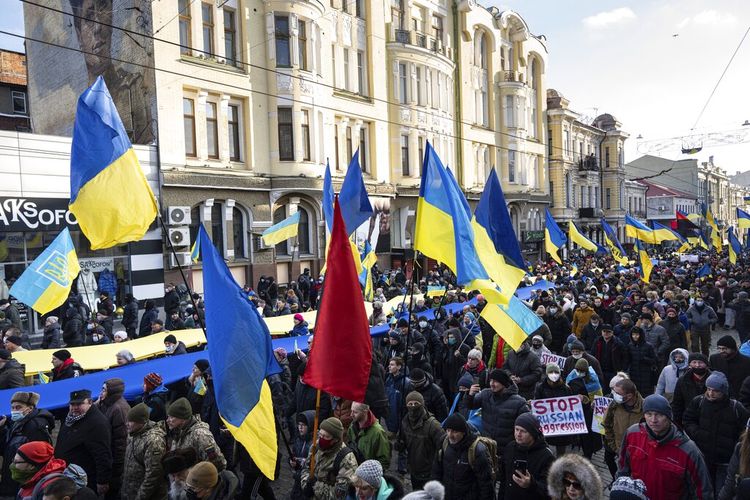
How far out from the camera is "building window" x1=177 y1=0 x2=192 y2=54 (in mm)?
19812

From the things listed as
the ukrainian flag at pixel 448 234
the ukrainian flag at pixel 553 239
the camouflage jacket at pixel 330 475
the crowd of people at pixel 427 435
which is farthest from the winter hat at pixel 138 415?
the ukrainian flag at pixel 553 239

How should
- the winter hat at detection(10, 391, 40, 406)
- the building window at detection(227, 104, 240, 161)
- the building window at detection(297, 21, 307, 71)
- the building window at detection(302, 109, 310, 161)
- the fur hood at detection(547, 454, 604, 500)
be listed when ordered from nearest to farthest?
the fur hood at detection(547, 454, 604, 500) < the winter hat at detection(10, 391, 40, 406) < the building window at detection(227, 104, 240, 161) < the building window at detection(297, 21, 307, 71) < the building window at detection(302, 109, 310, 161)

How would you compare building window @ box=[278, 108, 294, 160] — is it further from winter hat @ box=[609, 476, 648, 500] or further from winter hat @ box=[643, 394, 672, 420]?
winter hat @ box=[609, 476, 648, 500]

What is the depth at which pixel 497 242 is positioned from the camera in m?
8.45

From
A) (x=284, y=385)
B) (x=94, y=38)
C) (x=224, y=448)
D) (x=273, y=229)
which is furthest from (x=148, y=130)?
(x=224, y=448)

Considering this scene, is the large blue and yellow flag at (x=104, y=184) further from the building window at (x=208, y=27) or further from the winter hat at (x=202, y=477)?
the building window at (x=208, y=27)

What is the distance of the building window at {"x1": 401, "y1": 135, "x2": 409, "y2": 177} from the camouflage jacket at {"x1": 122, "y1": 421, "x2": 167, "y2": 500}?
987 inches

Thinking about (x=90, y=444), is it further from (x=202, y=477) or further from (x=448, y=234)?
(x=448, y=234)

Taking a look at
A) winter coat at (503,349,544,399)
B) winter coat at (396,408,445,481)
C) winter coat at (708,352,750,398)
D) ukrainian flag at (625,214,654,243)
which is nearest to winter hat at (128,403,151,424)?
winter coat at (396,408,445,481)

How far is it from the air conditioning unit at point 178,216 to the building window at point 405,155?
12.8m

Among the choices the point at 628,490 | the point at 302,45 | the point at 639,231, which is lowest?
the point at 628,490

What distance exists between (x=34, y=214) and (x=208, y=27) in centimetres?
895

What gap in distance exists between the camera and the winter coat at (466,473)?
4.73 m

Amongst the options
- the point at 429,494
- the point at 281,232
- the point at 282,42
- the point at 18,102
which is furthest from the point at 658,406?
the point at 18,102
